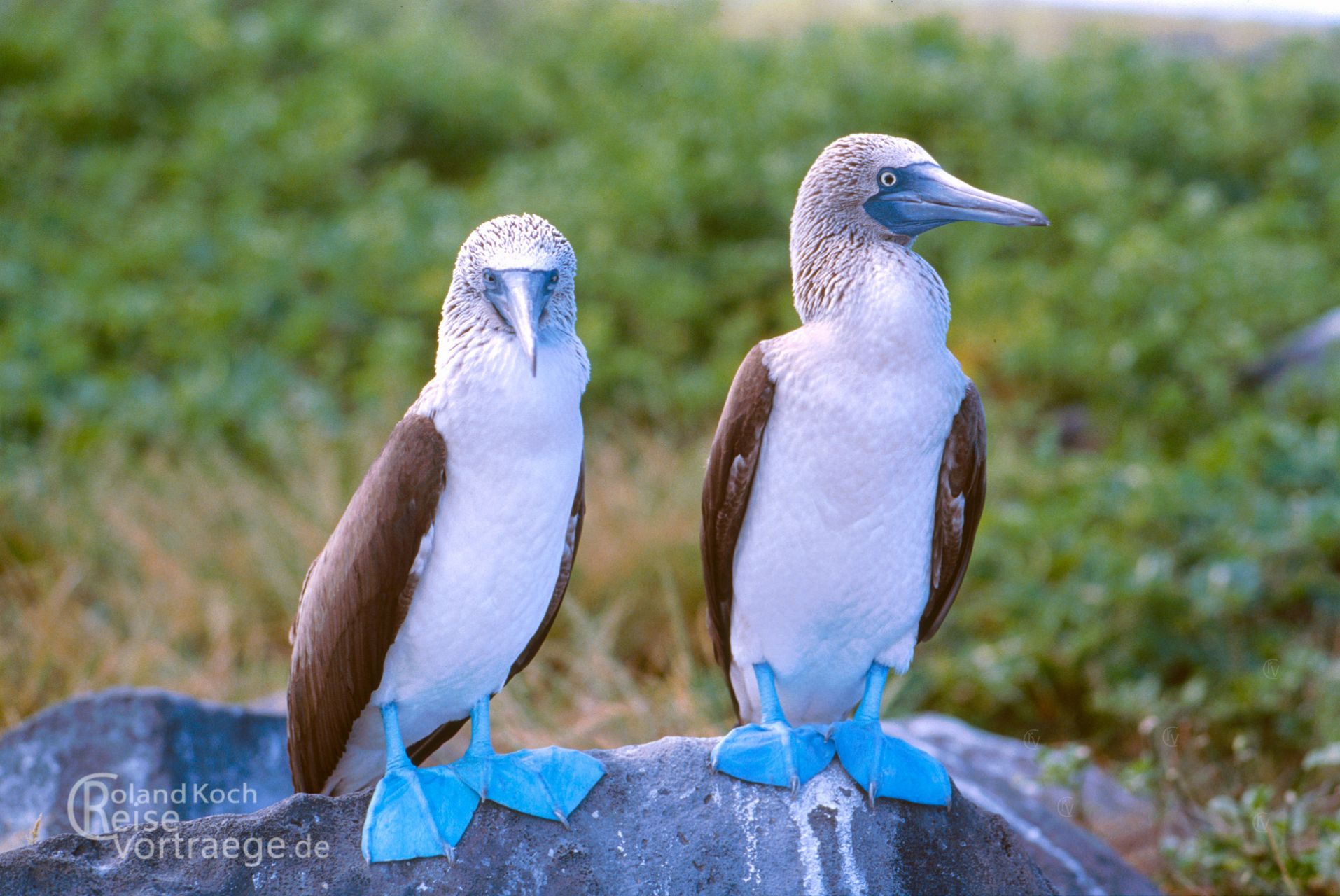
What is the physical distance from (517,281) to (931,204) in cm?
81

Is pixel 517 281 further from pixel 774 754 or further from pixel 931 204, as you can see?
pixel 774 754

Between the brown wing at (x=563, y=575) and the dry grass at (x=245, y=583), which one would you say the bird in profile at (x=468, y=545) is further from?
the dry grass at (x=245, y=583)

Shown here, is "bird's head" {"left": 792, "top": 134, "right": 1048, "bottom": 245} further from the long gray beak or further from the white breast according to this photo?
the long gray beak

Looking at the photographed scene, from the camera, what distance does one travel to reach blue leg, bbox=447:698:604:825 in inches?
87.7

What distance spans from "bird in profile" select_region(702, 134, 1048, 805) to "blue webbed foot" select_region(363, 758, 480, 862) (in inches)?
19.6

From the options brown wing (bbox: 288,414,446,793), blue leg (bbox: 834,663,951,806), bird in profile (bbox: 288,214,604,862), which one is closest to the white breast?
blue leg (bbox: 834,663,951,806)

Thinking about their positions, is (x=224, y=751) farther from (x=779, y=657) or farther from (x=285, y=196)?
(x=285, y=196)

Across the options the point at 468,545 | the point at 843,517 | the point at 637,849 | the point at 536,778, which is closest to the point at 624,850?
the point at 637,849

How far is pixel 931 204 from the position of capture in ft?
7.63

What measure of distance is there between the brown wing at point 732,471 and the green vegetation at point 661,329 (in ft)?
4.24

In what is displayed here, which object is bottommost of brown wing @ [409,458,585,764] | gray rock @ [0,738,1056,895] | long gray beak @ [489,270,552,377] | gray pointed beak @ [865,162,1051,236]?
gray rock @ [0,738,1056,895]

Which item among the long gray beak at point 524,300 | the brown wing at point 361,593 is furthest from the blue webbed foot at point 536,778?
the long gray beak at point 524,300

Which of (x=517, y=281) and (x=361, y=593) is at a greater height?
(x=517, y=281)

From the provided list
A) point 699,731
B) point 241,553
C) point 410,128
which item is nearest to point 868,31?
point 410,128
